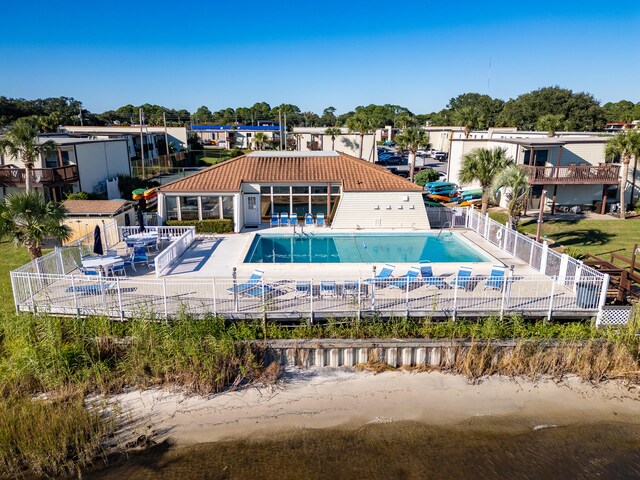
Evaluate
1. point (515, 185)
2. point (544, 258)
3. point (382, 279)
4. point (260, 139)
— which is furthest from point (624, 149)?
point (260, 139)

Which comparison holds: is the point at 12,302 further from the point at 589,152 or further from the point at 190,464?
the point at 589,152

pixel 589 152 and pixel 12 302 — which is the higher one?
pixel 589 152

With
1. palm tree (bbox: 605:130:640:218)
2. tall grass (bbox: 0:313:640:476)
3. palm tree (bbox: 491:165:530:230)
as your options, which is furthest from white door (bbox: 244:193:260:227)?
palm tree (bbox: 605:130:640:218)

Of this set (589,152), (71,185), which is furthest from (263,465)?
(589,152)

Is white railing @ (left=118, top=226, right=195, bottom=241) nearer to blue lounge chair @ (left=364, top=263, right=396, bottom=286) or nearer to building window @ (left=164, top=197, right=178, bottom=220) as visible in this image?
building window @ (left=164, top=197, right=178, bottom=220)

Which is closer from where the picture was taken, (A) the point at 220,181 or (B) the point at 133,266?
(B) the point at 133,266

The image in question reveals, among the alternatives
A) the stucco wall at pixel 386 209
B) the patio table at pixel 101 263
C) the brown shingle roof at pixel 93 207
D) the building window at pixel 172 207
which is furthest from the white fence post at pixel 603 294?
the brown shingle roof at pixel 93 207

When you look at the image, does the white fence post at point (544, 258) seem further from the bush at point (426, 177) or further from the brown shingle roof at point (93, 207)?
the bush at point (426, 177)
